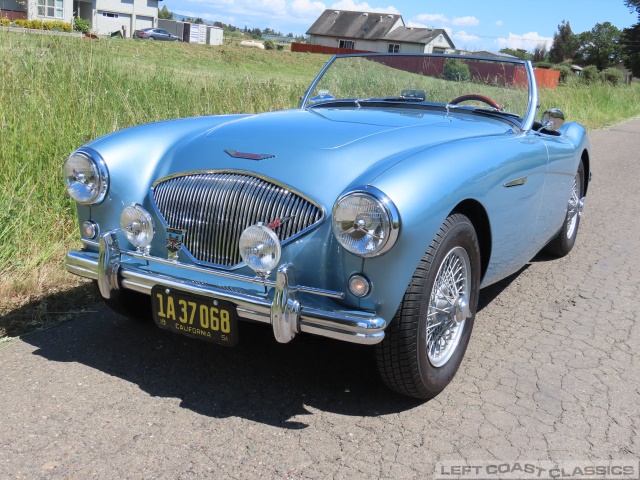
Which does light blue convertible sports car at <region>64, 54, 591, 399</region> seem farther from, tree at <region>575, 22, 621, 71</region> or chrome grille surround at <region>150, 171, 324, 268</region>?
tree at <region>575, 22, 621, 71</region>

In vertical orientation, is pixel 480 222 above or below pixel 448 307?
above

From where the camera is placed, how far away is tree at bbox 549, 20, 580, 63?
88.7m

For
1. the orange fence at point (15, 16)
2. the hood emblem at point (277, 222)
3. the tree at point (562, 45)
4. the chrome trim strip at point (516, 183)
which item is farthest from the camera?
the tree at point (562, 45)

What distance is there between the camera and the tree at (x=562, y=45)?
8869cm

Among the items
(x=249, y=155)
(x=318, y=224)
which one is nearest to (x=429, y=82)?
(x=249, y=155)

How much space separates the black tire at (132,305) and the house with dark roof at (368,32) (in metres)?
75.9

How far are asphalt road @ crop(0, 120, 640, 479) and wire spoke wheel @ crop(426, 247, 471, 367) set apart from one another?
185mm

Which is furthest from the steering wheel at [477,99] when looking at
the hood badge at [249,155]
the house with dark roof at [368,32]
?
the house with dark roof at [368,32]

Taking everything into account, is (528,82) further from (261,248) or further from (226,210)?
(261,248)

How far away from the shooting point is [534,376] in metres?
3.05

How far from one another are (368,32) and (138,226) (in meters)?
84.8

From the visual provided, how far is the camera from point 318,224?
2.57 metres

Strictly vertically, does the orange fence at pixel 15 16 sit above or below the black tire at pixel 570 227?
above

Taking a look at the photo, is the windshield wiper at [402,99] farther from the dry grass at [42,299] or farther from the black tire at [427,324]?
the dry grass at [42,299]
